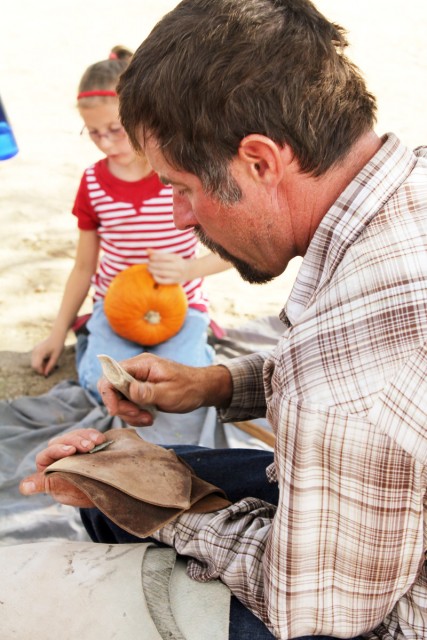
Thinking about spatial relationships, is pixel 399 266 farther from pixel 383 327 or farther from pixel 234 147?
pixel 234 147

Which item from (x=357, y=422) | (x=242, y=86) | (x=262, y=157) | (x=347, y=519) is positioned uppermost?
(x=242, y=86)

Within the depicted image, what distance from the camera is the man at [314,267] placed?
1.40 meters

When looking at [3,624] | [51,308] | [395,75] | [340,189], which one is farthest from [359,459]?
[395,75]

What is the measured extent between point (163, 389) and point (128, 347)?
1524 millimetres

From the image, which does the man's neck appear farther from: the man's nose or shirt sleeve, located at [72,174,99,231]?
shirt sleeve, located at [72,174,99,231]

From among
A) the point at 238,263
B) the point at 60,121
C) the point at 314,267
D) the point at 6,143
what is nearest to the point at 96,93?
the point at 6,143

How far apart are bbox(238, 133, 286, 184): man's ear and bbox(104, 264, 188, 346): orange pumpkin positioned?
201 centimetres

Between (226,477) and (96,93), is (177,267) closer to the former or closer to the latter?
(96,93)

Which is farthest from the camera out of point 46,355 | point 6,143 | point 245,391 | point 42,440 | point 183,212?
point 46,355

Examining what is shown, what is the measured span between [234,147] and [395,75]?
7.78m

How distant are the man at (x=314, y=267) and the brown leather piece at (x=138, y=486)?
0.37ft

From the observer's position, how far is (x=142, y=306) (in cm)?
359

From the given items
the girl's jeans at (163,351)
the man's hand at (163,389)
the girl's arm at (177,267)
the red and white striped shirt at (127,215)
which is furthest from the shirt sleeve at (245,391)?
the red and white striped shirt at (127,215)

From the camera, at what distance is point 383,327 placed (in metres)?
1.39
